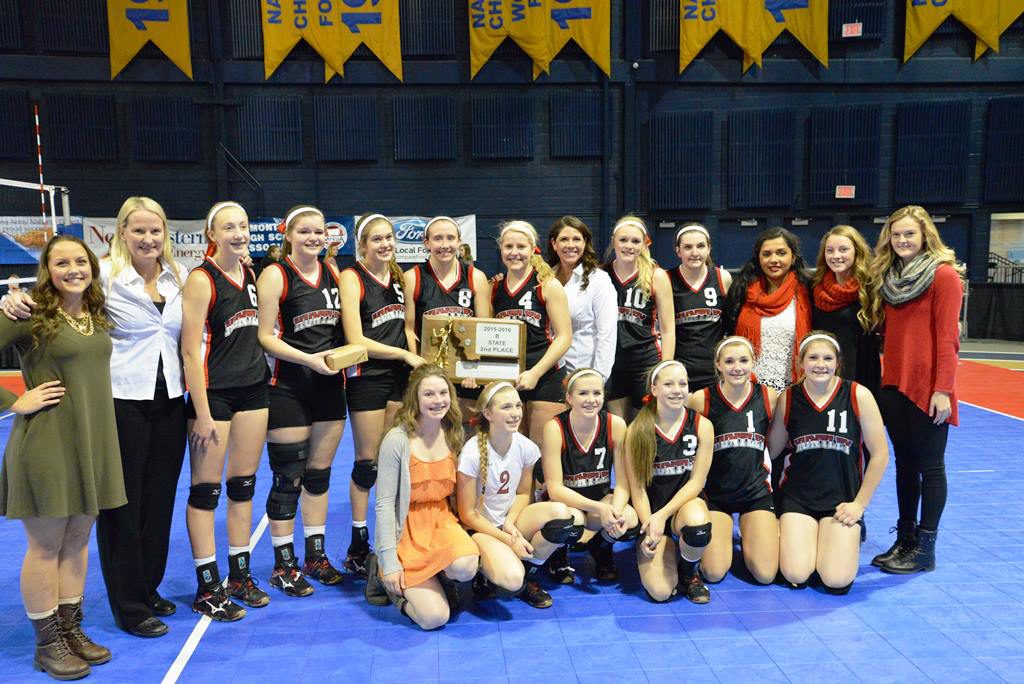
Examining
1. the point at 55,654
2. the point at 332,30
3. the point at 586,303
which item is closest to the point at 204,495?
the point at 55,654

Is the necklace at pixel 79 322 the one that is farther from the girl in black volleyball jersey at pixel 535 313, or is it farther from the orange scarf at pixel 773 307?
the orange scarf at pixel 773 307

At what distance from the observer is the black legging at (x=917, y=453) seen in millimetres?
3594

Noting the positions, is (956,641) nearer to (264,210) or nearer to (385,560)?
(385,560)

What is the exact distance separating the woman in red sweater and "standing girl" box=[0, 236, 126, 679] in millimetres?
3586

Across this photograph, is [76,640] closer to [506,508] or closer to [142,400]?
[142,400]

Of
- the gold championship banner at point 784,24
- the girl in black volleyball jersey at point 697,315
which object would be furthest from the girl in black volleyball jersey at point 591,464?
the gold championship banner at point 784,24

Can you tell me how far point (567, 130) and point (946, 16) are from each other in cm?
709

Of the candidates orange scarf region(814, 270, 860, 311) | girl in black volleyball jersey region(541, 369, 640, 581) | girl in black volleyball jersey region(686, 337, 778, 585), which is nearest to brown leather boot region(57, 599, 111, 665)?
girl in black volleyball jersey region(541, 369, 640, 581)

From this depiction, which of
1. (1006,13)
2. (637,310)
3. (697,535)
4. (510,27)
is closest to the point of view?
(697,535)

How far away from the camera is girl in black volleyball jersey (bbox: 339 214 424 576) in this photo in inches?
137

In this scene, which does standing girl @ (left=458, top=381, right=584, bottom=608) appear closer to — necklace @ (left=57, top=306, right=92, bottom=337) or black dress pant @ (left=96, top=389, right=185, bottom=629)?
black dress pant @ (left=96, top=389, right=185, bottom=629)

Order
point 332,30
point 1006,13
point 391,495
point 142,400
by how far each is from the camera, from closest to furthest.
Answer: point 142,400, point 391,495, point 332,30, point 1006,13

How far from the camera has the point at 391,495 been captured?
3.18m

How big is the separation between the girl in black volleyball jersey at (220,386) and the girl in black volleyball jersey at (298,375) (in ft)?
0.37
